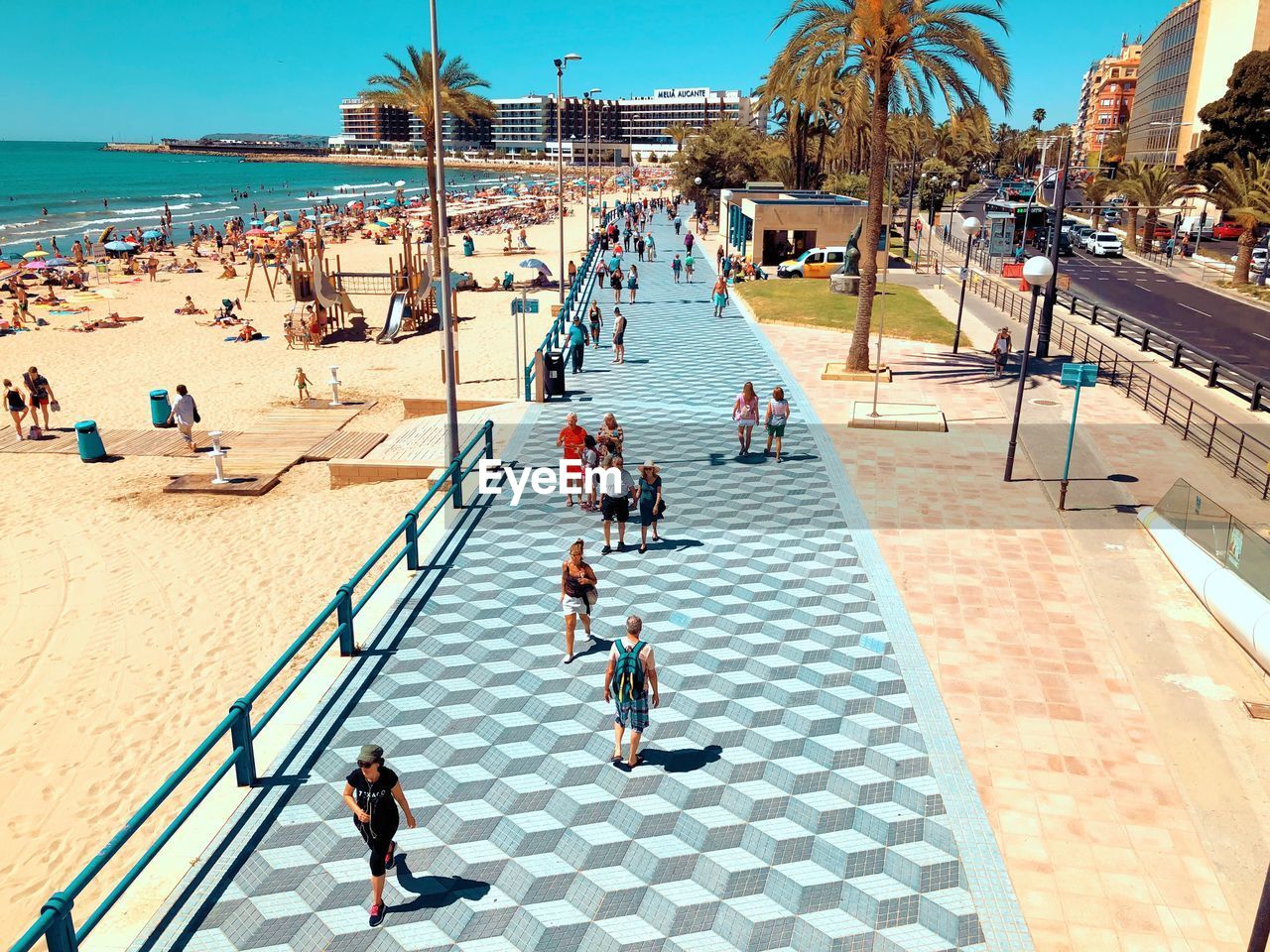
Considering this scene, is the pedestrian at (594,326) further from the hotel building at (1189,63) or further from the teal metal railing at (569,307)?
the hotel building at (1189,63)

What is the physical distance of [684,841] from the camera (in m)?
7.04

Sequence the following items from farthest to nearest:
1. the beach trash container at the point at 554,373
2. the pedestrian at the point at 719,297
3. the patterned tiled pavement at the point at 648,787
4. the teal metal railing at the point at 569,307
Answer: the pedestrian at the point at 719,297
the teal metal railing at the point at 569,307
the beach trash container at the point at 554,373
the patterned tiled pavement at the point at 648,787

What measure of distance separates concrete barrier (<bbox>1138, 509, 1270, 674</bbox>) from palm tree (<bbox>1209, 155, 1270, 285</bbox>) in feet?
105

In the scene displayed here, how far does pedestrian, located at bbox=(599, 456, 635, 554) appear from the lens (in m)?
11.9

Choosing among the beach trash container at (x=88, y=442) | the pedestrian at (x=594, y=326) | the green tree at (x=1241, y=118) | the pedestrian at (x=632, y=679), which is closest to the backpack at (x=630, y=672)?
the pedestrian at (x=632, y=679)

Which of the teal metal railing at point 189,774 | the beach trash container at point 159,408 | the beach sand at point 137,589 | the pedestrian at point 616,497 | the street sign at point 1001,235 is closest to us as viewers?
the teal metal railing at point 189,774

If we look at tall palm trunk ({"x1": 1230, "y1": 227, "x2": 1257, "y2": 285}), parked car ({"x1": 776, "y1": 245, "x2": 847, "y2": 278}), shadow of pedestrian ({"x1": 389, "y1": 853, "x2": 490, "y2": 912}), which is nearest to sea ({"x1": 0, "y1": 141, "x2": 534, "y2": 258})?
parked car ({"x1": 776, "y1": 245, "x2": 847, "y2": 278})

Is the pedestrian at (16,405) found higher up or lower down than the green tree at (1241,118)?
lower down

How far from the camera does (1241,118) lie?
188 ft

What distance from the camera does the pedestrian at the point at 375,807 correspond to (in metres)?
6.12

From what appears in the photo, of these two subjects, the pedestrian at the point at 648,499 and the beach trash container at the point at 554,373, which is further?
the beach trash container at the point at 554,373

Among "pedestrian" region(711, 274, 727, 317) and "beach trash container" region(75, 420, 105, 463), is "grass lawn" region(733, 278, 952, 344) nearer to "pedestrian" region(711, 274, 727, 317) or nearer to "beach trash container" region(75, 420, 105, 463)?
"pedestrian" region(711, 274, 727, 317)

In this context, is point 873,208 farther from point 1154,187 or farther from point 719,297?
point 1154,187

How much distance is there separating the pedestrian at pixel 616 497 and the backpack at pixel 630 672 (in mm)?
4496
